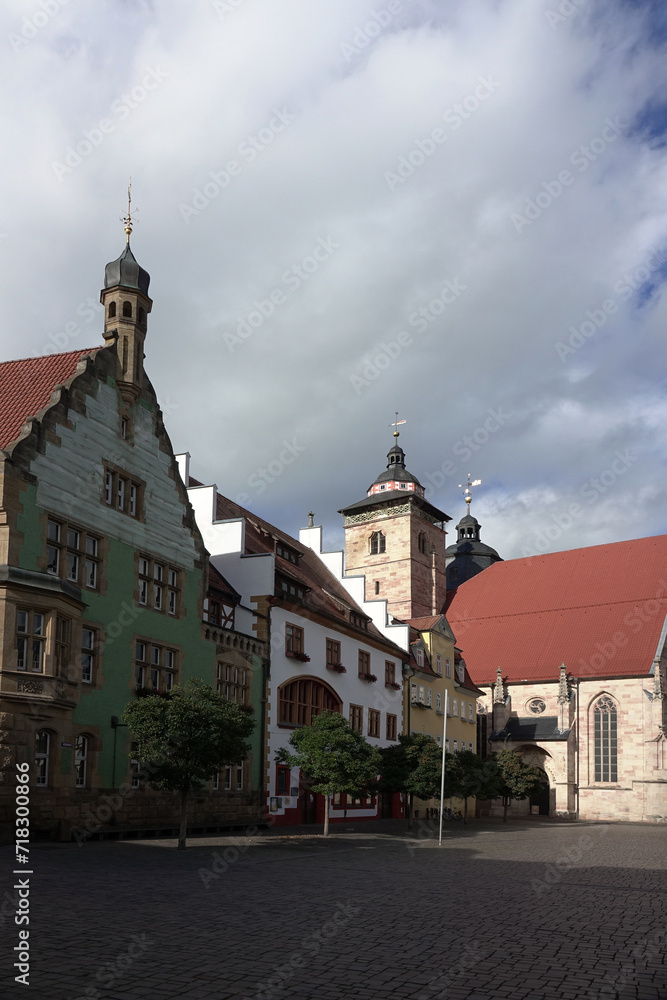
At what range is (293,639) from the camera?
3731 centimetres

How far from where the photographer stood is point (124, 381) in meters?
28.3

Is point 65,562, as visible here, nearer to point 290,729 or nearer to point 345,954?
point 290,729

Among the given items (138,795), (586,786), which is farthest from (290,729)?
(586,786)

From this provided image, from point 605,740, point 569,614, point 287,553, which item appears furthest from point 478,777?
point 569,614

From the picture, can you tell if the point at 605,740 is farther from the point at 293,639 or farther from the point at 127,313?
the point at 127,313

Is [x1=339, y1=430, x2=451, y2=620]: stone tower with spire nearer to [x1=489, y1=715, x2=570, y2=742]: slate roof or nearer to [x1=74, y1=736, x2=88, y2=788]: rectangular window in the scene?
[x1=489, y1=715, x2=570, y2=742]: slate roof

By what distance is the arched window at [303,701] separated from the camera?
36.6 m

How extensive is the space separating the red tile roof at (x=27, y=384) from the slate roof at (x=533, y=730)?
156 ft

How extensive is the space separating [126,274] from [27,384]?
4821 mm

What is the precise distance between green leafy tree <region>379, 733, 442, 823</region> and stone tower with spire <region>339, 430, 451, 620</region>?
36.3m

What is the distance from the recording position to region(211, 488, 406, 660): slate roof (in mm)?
39438

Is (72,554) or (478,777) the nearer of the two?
(72,554)

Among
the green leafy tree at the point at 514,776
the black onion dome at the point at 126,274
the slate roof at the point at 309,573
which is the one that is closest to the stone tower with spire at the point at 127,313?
the black onion dome at the point at 126,274

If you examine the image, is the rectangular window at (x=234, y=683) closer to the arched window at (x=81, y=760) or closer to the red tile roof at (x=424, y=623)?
the arched window at (x=81, y=760)
